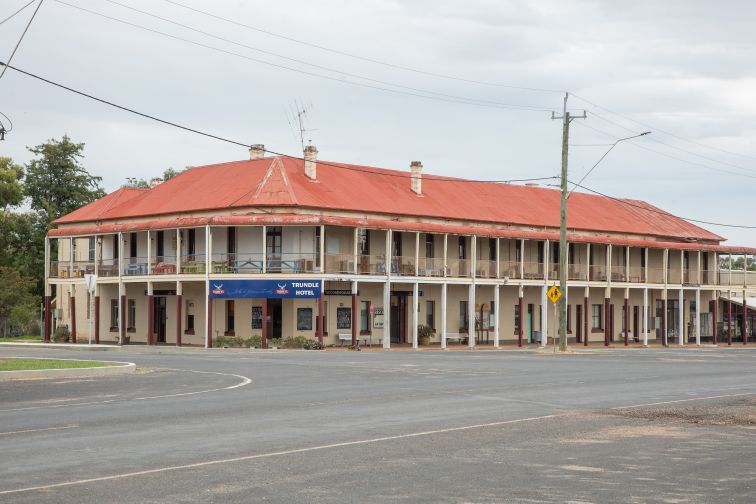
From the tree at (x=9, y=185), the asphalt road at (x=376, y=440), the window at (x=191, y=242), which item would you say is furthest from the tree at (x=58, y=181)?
the asphalt road at (x=376, y=440)

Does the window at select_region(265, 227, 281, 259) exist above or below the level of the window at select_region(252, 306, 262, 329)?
above

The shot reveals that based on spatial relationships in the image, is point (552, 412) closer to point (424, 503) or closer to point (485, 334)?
point (424, 503)

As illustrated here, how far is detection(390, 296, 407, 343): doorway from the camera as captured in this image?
2154 inches

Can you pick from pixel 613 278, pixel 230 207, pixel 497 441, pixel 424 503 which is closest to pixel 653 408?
pixel 497 441

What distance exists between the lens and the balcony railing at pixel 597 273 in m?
62.2

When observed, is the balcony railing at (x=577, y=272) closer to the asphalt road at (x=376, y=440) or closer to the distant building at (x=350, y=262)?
the distant building at (x=350, y=262)

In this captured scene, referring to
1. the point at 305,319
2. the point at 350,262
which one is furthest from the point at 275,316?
the point at 350,262

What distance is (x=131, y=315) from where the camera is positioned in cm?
5706

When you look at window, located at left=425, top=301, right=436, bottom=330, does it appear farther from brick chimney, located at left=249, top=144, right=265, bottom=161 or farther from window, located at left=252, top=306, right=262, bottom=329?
brick chimney, located at left=249, top=144, right=265, bottom=161

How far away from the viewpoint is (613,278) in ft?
207

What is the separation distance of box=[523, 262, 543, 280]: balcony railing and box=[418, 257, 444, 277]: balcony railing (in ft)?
21.4

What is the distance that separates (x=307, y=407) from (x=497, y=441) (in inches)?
200

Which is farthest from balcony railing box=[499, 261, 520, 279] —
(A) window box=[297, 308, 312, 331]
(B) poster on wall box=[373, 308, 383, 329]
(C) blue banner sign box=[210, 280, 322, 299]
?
(C) blue banner sign box=[210, 280, 322, 299]

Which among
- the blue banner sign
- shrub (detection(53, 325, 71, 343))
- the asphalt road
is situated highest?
the blue banner sign
